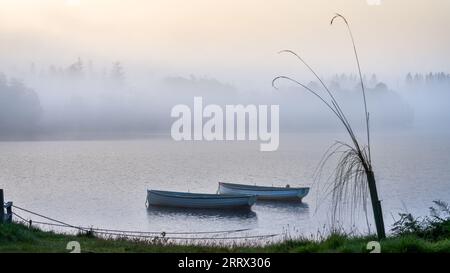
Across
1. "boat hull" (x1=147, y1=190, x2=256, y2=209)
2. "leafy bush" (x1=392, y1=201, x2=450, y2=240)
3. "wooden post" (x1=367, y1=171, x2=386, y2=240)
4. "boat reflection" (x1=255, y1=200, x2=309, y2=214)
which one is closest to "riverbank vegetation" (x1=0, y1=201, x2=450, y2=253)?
"leafy bush" (x1=392, y1=201, x2=450, y2=240)

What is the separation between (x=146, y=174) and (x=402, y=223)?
200 ft

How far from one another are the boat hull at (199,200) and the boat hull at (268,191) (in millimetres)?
3698

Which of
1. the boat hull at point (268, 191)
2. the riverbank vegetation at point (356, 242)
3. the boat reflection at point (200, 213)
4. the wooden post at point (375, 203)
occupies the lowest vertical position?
the riverbank vegetation at point (356, 242)

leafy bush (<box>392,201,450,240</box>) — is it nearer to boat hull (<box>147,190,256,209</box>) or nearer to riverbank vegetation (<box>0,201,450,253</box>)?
riverbank vegetation (<box>0,201,450,253</box>)

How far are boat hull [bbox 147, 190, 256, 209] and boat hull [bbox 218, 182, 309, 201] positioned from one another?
370 cm

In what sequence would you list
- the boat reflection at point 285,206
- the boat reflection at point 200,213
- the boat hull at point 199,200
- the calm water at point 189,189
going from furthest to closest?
1. the boat reflection at point 285,206
2. the boat hull at point 199,200
3. the boat reflection at point 200,213
4. the calm water at point 189,189

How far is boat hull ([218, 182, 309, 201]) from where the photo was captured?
45.6m

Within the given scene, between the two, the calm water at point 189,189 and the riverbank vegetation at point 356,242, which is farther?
the calm water at point 189,189

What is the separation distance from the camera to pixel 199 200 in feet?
133

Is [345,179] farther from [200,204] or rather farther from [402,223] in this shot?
[200,204]

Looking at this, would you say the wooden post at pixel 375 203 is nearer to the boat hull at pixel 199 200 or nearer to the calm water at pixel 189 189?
the calm water at pixel 189 189

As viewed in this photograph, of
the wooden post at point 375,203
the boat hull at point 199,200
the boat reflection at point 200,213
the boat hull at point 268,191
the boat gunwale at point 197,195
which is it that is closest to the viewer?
the wooden post at point 375,203

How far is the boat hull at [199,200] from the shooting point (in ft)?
133

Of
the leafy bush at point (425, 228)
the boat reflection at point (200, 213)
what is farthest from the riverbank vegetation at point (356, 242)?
the boat reflection at point (200, 213)
